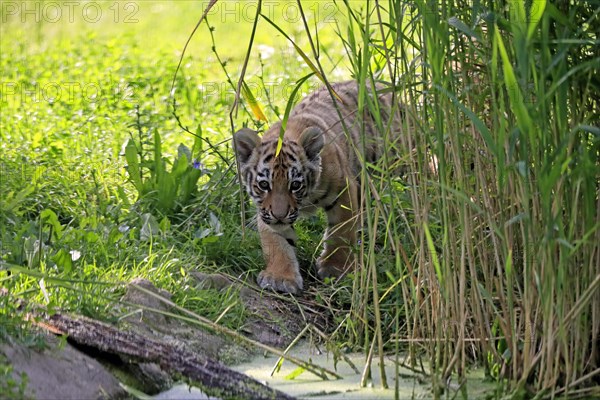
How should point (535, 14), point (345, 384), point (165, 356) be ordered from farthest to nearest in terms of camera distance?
point (345, 384)
point (165, 356)
point (535, 14)

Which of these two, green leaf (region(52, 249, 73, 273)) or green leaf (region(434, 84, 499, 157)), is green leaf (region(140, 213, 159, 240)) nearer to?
green leaf (region(52, 249, 73, 273))

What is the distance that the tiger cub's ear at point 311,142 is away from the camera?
5578 millimetres

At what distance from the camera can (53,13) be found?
12195 mm

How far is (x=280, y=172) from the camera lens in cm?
553

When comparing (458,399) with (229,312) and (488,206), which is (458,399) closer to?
(488,206)

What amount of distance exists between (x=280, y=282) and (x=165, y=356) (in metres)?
1.56

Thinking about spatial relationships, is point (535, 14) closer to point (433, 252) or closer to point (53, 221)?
point (433, 252)

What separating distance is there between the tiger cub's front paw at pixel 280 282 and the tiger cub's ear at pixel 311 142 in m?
0.72

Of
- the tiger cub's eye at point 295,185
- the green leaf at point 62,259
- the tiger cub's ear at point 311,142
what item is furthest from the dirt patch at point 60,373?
the tiger cub's ear at point 311,142

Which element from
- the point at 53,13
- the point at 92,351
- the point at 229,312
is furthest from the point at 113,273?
the point at 53,13

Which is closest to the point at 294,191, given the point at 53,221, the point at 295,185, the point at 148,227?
the point at 295,185

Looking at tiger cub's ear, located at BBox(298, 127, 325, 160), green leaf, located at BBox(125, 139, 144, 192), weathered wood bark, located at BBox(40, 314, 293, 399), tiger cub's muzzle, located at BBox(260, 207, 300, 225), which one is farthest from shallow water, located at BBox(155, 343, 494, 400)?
green leaf, located at BBox(125, 139, 144, 192)

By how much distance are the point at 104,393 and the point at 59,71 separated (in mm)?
5879

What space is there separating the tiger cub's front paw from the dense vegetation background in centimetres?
11
